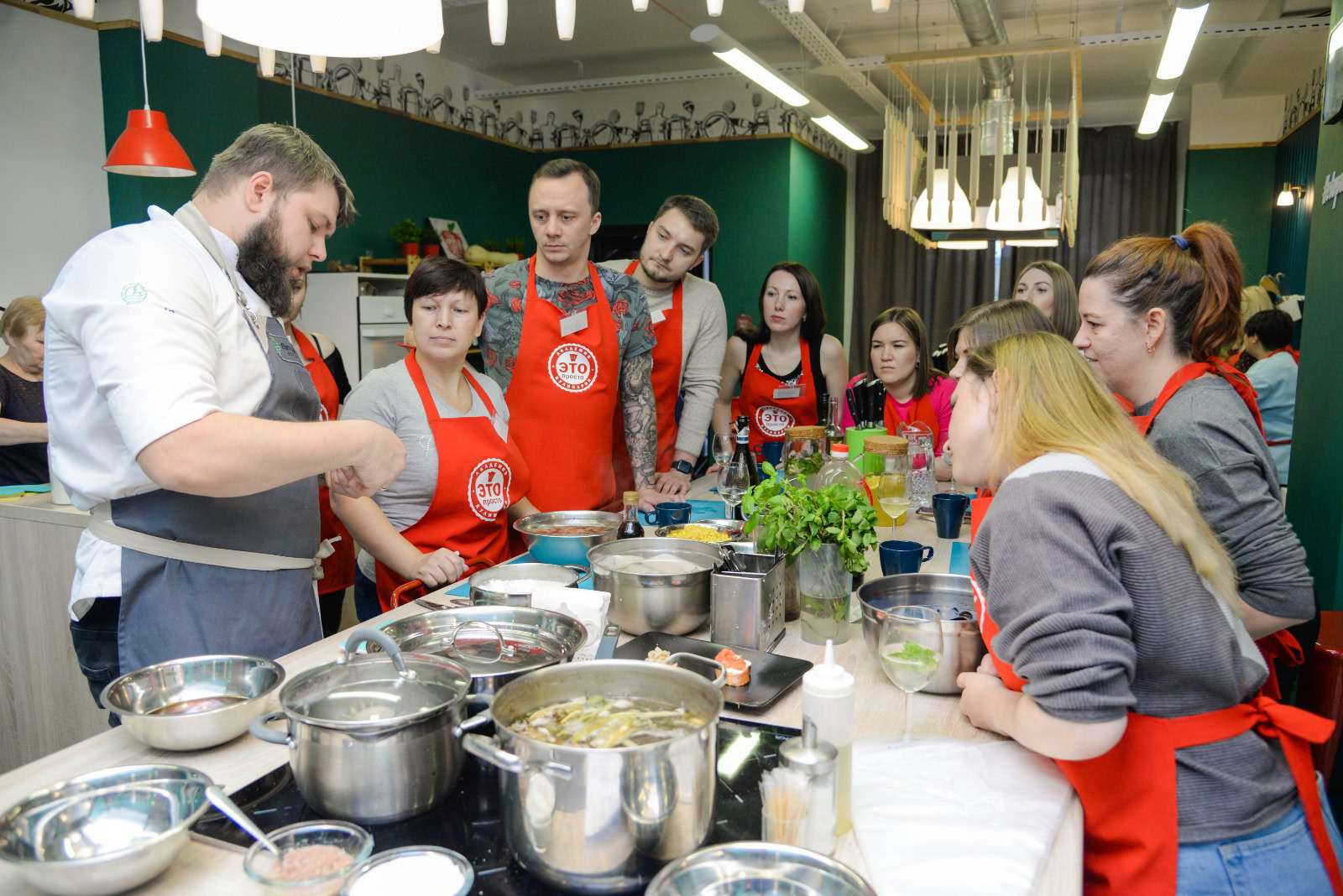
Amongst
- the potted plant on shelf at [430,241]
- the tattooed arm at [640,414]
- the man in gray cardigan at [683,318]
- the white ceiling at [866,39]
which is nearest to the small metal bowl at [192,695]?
the tattooed arm at [640,414]

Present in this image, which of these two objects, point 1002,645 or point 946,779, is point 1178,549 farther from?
point 946,779

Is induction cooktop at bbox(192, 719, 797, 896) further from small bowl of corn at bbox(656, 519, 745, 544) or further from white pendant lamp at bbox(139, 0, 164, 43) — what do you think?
white pendant lamp at bbox(139, 0, 164, 43)

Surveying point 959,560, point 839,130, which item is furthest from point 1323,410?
point 839,130

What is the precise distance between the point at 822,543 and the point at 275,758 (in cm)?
103

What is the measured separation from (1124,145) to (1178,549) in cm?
1033

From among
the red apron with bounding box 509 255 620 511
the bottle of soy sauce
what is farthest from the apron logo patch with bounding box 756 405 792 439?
the bottle of soy sauce

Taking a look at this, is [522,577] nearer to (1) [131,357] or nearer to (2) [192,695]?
(2) [192,695]

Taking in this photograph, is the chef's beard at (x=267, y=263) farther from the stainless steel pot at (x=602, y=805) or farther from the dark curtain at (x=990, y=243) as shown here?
the dark curtain at (x=990, y=243)

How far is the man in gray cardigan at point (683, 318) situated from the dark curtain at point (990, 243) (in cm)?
709

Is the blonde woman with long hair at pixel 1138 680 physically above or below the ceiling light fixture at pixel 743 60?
below

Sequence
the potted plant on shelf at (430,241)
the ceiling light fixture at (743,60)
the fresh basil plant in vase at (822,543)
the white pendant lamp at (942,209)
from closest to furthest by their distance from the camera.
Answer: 1. the fresh basil plant in vase at (822,543)
2. the ceiling light fixture at (743,60)
3. the white pendant lamp at (942,209)
4. the potted plant on shelf at (430,241)

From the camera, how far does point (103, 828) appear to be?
107 centimetres

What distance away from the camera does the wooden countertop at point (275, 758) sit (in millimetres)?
1039

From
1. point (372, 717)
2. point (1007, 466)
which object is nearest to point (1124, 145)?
point (1007, 466)
